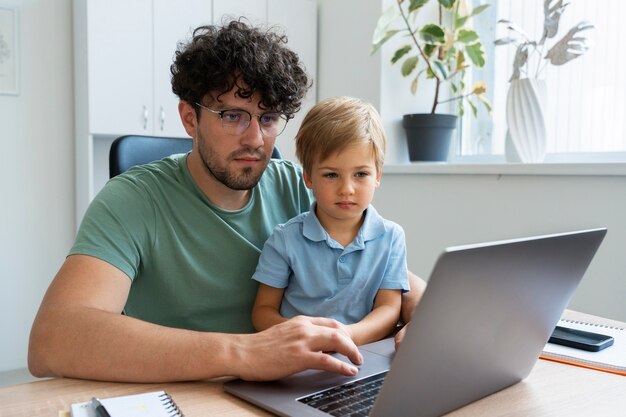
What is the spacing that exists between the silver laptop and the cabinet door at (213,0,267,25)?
2.73 meters

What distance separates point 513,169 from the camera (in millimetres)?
2332

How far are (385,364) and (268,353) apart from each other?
7.8 inches

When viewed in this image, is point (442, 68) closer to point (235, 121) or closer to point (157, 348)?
point (235, 121)

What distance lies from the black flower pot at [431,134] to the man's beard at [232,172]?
166 centimetres

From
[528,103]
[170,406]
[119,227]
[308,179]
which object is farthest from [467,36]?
[170,406]

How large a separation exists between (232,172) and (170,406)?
68 cm

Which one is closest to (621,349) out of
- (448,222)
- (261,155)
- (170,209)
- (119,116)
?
(261,155)

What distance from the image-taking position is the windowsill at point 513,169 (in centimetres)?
202

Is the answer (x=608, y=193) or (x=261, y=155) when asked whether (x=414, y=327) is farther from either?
(x=608, y=193)

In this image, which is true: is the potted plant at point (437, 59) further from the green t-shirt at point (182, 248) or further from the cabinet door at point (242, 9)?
the green t-shirt at point (182, 248)

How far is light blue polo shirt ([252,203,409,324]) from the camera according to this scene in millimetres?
1228

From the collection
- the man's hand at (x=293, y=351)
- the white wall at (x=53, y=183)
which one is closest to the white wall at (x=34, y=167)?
the white wall at (x=53, y=183)

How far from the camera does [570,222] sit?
2.16 metres

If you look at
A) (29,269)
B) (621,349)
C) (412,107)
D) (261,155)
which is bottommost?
(29,269)
